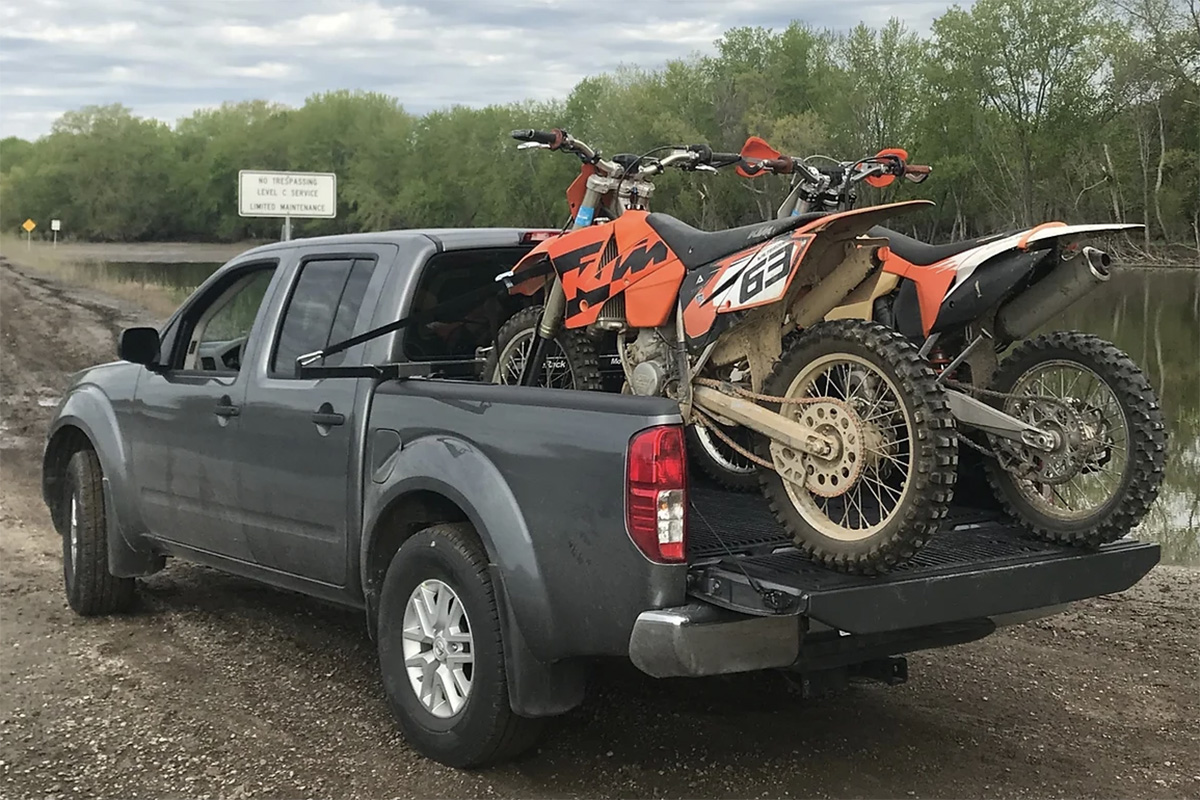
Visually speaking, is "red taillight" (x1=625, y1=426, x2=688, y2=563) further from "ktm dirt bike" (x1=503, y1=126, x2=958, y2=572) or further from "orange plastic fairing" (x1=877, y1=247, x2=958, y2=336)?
"orange plastic fairing" (x1=877, y1=247, x2=958, y2=336)

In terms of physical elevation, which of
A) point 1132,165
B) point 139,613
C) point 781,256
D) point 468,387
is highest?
point 1132,165

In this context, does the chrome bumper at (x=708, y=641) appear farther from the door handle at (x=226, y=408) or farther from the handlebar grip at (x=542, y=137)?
the door handle at (x=226, y=408)

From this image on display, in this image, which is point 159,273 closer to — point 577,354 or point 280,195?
point 280,195

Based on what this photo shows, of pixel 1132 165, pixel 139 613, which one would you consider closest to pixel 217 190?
pixel 1132 165

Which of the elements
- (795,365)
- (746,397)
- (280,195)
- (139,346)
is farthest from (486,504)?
(280,195)

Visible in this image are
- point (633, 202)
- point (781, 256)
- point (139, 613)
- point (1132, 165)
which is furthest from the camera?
point (1132, 165)

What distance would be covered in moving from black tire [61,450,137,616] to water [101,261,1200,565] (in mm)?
4707

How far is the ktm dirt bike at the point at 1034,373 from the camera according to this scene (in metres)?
4.15

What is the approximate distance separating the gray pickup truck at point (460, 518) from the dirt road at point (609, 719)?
0.36 metres

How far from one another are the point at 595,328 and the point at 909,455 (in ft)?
5.01

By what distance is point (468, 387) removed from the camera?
4336 mm

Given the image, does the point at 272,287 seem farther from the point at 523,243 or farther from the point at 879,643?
the point at 879,643

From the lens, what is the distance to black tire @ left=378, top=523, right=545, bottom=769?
4.10 metres

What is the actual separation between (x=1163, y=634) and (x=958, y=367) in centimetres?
246
